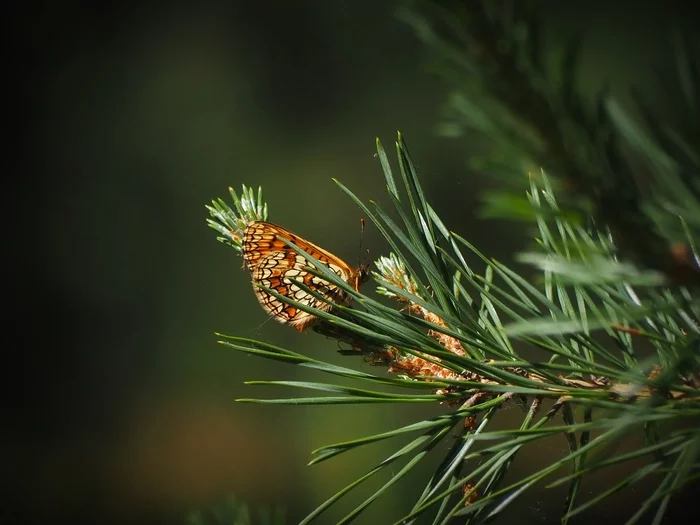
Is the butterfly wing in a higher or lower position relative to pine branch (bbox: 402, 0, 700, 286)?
lower

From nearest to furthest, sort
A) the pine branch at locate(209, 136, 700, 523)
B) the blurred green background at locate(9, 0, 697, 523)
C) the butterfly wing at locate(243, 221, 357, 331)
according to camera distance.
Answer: the pine branch at locate(209, 136, 700, 523) < the butterfly wing at locate(243, 221, 357, 331) < the blurred green background at locate(9, 0, 697, 523)

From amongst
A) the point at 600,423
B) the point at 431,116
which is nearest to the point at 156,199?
the point at 431,116

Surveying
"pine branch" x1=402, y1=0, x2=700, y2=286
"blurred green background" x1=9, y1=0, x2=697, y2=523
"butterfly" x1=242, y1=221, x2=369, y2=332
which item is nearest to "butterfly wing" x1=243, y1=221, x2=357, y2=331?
"butterfly" x1=242, y1=221, x2=369, y2=332

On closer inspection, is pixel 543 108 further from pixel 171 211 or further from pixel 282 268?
pixel 171 211

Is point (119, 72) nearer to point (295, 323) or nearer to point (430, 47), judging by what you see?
point (295, 323)

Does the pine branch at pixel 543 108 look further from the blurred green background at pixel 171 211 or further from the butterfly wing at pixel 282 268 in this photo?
the blurred green background at pixel 171 211

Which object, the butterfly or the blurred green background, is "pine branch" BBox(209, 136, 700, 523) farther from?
the blurred green background

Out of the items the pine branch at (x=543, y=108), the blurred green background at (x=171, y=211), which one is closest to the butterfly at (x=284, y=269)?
the pine branch at (x=543, y=108)
